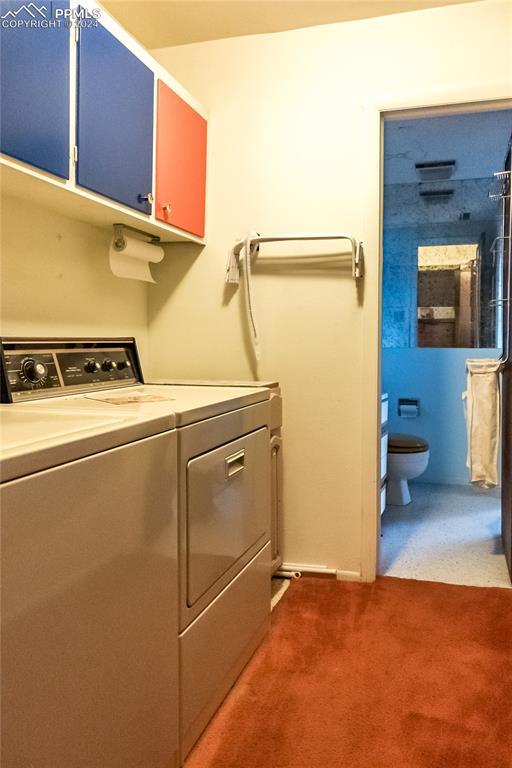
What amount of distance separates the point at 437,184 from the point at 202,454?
354cm

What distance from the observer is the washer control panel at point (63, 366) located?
166cm

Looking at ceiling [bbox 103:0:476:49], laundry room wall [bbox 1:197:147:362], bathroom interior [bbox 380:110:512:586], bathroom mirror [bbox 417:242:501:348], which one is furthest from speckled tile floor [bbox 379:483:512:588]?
ceiling [bbox 103:0:476:49]

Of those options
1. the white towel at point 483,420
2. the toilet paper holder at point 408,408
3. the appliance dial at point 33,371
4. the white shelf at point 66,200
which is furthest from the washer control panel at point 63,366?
the toilet paper holder at point 408,408

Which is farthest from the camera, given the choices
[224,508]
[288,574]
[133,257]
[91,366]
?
[288,574]

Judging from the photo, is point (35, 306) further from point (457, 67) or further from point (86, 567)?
point (457, 67)

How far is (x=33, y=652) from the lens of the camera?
2.74 feet

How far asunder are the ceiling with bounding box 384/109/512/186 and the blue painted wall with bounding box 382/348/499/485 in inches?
50.1

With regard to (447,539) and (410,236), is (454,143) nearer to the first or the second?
A: (410,236)

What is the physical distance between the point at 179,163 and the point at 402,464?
2.21 metres

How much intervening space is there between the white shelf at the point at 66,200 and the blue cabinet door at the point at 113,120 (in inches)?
1.5

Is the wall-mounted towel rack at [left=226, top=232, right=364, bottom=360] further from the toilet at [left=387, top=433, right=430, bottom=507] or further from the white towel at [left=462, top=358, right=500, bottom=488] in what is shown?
the toilet at [left=387, top=433, right=430, bottom=507]

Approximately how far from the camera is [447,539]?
2.97 metres

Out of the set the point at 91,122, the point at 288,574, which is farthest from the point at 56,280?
the point at 288,574

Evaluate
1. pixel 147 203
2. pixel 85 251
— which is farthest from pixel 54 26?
pixel 85 251
